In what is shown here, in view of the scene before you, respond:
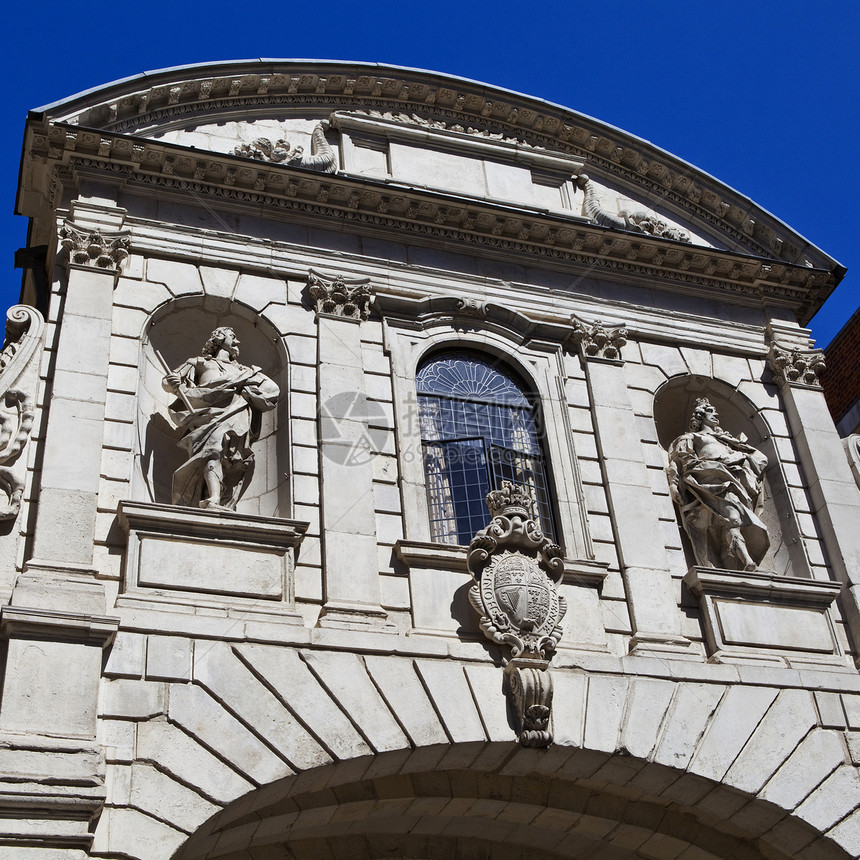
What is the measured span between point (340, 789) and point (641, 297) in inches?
299

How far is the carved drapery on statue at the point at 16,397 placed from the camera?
11.9m

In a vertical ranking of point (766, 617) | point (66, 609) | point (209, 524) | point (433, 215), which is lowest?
point (66, 609)

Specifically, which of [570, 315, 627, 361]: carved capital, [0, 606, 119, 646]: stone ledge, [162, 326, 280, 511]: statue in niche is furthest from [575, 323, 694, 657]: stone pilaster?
[0, 606, 119, 646]: stone ledge

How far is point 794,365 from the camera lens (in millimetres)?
16500

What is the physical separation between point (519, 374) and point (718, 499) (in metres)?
2.76

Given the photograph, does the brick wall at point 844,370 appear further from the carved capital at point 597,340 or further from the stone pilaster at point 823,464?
the carved capital at point 597,340

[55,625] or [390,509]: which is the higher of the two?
[390,509]

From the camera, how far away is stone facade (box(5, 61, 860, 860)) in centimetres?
1127

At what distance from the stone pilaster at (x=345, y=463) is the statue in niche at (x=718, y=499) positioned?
12.7ft

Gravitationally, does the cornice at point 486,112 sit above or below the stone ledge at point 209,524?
above

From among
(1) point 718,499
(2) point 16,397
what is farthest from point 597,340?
(2) point 16,397

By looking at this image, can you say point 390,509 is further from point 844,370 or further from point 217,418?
point 844,370

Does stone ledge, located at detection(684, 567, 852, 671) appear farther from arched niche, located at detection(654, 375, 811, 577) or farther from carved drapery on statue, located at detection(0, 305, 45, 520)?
carved drapery on statue, located at detection(0, 305, 45, 520)

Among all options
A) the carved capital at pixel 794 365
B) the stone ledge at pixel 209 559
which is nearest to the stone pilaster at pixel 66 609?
the stone ledge at pixel 209 559
